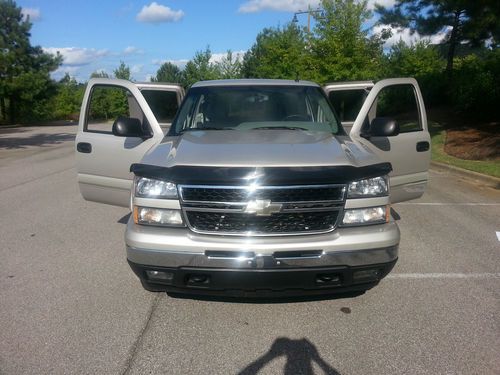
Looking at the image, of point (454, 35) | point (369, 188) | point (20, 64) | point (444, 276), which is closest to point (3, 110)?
point (20, 64)

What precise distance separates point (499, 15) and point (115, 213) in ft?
41.0

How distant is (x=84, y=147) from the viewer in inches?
196

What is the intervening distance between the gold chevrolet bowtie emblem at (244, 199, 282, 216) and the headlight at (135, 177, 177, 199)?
1.73 ft

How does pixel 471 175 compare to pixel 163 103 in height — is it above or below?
below

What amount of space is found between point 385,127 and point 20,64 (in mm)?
38764

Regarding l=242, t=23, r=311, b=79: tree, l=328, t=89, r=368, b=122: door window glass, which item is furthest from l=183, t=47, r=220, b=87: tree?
l=328, t=89, r=368, b=122: door window glass

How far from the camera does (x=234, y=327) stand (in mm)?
3463

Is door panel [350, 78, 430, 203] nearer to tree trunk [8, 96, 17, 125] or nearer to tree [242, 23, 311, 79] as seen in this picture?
tree [242, 23, 311, 79]

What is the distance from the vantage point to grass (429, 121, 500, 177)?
10851 mm

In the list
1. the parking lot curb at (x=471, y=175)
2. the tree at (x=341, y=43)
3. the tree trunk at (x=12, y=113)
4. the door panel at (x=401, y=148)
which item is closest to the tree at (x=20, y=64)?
the tree trunk at (x=12, y=113)

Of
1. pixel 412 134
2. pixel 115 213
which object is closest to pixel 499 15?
pixel 412 134

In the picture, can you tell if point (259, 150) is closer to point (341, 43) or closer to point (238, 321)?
point (238, 321)

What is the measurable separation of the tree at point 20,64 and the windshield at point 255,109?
34.0 m

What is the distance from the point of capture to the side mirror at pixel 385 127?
14.2 ft
